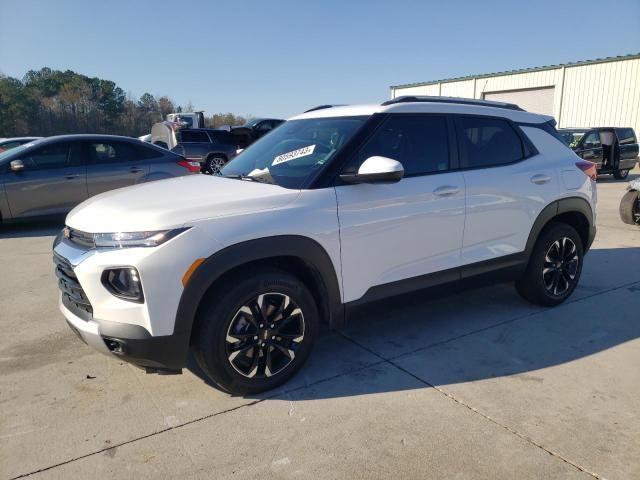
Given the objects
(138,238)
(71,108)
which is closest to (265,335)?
(138,238)

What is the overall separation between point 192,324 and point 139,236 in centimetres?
58

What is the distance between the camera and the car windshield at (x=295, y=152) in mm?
3291

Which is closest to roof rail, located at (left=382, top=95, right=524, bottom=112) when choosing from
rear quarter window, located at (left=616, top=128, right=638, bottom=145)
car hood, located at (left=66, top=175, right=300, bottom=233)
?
car hood, located at (left=66, top=175, right=300, bottom=233)

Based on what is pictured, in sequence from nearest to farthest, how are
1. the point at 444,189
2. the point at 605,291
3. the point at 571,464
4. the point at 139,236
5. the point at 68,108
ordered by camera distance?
the point at 571,464 < the point at 139,236 < the point at 444,189 < the point at 605,291 < the point at 68,108

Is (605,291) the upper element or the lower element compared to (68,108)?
lower

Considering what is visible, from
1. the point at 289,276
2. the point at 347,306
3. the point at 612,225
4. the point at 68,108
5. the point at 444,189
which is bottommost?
the point at 612,225

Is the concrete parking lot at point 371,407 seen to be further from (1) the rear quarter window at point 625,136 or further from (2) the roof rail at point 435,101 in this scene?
(1) the rear quarter window at point 625,136

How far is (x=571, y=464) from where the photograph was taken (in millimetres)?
2424

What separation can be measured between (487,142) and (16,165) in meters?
7.28

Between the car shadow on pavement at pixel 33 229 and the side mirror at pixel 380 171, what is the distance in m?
6.82

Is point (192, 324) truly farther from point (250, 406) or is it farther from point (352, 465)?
point (352, 465)

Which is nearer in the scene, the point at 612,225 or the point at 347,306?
the point at 347,306

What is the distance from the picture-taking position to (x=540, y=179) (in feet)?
13.8

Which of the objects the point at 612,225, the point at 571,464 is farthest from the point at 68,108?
the point at 571,464
